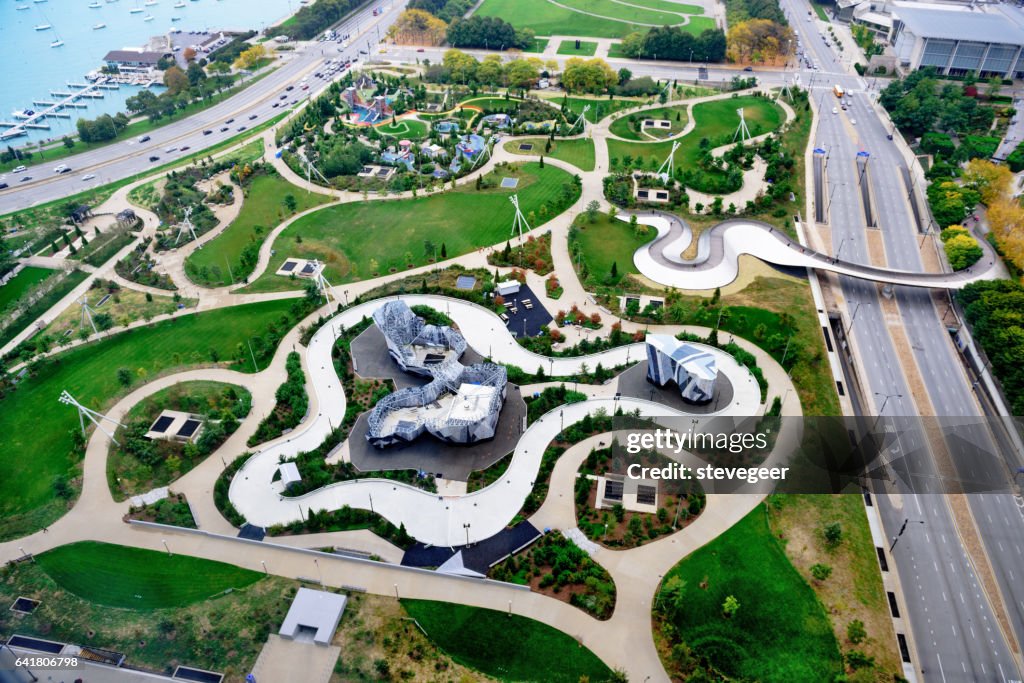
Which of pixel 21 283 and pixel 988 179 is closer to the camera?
pixel 21 283

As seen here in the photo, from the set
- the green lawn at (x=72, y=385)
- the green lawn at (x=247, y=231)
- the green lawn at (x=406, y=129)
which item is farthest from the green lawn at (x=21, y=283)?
the green lawn at (x=406, y=129)

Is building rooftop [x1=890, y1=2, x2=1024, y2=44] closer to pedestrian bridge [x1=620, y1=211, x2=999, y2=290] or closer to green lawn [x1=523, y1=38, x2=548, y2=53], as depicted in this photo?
pedestrian bridge [x1=620, y1=211, x2=999, y2=290]

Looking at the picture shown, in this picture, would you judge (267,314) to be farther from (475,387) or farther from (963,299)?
(963,299)

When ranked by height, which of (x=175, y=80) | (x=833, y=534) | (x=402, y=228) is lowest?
(x=833, y=534)

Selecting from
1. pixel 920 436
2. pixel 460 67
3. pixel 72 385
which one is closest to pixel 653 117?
pixel 460 67

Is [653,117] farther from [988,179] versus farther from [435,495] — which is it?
[435,495]

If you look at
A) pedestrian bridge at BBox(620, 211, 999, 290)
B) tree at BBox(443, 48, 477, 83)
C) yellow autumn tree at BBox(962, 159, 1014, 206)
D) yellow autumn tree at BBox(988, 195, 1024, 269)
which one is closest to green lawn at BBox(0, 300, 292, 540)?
pedestrian bridge at BBox(620, 211, 999, 290)

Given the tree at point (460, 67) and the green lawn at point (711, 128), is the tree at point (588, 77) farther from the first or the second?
the tree at point (460, 67)
